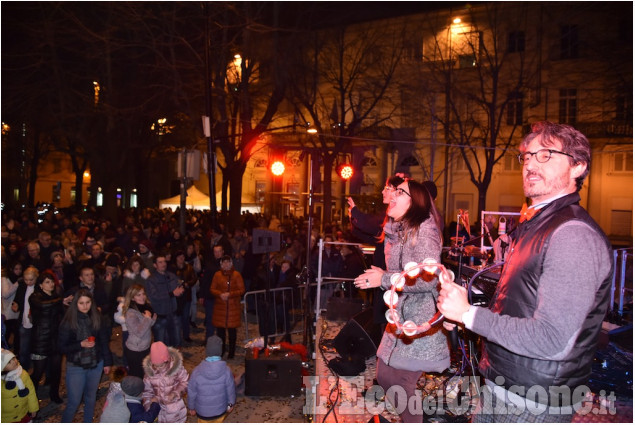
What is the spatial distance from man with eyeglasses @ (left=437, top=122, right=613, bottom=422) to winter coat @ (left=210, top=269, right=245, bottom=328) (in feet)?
22.8

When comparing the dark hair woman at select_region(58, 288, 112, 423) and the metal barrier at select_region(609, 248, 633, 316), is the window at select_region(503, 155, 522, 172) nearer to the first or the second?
the metal barrier at select_region(609, 248, 633, 316)

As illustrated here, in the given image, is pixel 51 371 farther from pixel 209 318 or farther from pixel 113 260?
pixel 209 318

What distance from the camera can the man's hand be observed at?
200 centimetres

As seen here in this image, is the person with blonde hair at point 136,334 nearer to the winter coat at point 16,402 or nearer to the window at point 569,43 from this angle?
the winter coat at point 16,402

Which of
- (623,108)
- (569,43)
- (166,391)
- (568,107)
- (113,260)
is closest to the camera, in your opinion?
(166,391)

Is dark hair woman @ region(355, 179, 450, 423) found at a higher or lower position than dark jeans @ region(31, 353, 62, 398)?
higher

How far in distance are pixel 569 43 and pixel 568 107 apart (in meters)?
4.27

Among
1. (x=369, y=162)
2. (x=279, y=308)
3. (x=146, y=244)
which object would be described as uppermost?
(x=369, y=162)

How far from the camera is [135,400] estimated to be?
5242 millimetres

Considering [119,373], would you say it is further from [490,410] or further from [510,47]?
[510,47]

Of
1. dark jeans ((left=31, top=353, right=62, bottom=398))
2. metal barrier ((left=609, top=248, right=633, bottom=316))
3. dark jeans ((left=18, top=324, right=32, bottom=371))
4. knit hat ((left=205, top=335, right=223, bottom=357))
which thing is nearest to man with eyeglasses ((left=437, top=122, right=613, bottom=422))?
knit hat ((left=205, top=335, right=223, bottom=357))

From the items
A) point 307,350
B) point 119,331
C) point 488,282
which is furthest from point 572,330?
point 119,331

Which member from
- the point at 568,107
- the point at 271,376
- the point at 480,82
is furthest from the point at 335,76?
the point at 271,376

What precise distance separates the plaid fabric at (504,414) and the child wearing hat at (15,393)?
17.5 ft
